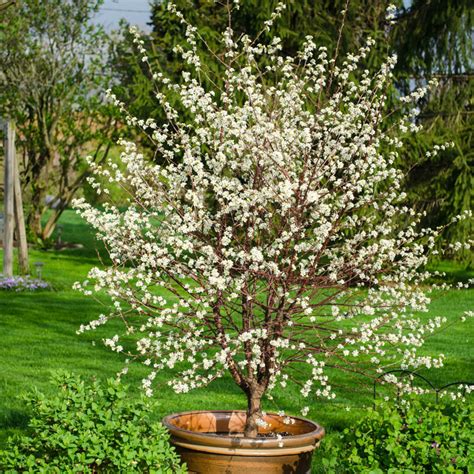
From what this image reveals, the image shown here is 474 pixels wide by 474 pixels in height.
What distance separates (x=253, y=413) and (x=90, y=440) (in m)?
1.28

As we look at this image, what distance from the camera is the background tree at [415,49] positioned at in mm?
18094

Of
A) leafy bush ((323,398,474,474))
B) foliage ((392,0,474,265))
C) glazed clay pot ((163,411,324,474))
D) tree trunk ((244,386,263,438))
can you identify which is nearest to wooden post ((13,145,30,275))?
foliage ((392,0,474,265))

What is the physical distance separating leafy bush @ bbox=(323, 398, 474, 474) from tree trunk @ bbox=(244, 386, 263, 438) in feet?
2.08

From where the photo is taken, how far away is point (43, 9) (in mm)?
20625

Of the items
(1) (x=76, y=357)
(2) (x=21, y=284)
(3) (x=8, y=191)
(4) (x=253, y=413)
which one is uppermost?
(3) (x=8, y=191)

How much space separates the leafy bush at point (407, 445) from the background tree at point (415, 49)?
13.7 meters

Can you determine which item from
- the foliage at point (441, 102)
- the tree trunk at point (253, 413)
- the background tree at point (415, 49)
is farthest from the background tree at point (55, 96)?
the tree trunk at point (253, 413)

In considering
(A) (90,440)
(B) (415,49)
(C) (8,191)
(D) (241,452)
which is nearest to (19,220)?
(C) (8,191)

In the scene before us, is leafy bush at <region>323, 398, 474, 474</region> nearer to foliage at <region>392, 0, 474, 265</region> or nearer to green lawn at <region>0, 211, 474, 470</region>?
green lawn at <region>0, 211, 474, 470</region>

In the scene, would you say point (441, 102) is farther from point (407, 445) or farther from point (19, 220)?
point (407, 445)

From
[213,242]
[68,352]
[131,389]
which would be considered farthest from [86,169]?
[213,242]

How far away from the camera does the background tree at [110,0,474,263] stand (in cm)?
1809

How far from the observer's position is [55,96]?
856 inches

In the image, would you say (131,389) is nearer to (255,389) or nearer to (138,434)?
(255,389)
